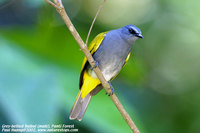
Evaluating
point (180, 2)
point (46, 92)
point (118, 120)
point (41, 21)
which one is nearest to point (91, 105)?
point (118, 120)

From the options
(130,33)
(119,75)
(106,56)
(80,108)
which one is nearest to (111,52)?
(106,56)

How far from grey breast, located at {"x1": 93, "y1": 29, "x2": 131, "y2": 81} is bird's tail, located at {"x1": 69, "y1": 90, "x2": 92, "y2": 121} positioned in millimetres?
386

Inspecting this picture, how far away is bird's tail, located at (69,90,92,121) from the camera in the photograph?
290 centimetres

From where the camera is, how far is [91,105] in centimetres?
270

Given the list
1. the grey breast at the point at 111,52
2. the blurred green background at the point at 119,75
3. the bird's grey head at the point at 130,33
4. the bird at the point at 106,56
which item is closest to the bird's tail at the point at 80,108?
the bird at the point at 106,56

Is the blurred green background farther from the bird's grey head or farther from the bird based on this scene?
the bird's grey head

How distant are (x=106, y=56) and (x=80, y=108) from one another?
63 cm

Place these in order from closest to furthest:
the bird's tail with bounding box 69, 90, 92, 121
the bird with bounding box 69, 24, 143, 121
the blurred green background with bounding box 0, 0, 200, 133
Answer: the blurred green background with bounding box 0, 0, 200, 133 < the bird's tail with bounding box 69, 90, 92, 121 < the bird with bounding box 69, 24, 143, 121

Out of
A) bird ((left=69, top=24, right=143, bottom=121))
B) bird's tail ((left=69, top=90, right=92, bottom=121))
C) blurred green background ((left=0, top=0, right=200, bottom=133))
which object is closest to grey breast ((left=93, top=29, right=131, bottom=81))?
bird ((left=69, top=24, right=143, bottom=121))

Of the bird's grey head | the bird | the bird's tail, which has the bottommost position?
the bird's tail

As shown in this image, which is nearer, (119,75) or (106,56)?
(106,56)

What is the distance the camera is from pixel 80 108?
2.96 meters

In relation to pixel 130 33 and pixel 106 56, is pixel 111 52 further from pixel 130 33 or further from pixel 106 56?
pixel 130 33

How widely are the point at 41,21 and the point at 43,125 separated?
1.53m
